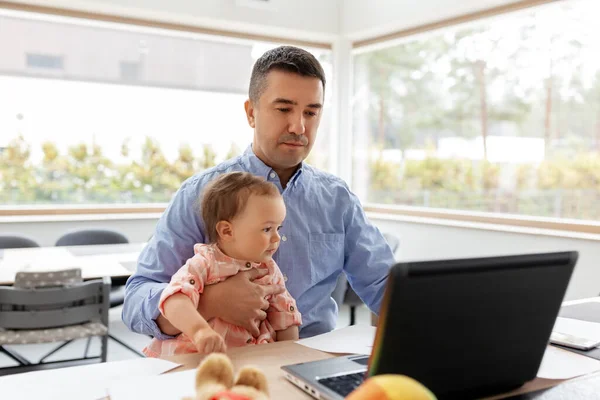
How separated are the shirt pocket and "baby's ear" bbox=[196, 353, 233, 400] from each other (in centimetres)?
89

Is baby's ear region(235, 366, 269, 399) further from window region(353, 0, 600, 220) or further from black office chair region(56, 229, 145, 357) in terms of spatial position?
window region(353, 0, 600, 220)

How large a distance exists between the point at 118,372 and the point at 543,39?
4115 millimetres

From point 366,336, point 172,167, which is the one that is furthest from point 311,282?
point 172,167

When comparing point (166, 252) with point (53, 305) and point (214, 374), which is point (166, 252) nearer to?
point (214, 374)

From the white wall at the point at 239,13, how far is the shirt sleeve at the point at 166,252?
3689 millimetres

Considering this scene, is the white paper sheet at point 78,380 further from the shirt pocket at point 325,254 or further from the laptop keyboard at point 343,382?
the shirt pocket at point 325,254

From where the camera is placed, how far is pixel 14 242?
13.3 ft

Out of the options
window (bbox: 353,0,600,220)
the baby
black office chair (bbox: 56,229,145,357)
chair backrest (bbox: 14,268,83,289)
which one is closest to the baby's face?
the baby

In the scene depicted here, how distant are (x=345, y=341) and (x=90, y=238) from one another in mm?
3324

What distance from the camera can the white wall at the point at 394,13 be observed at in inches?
183

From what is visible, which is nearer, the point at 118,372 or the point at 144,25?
the point at 118,372

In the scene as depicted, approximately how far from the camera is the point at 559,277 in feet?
3.27

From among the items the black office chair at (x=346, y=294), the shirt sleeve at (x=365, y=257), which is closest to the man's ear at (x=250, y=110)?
the shirt sleeve at (x=365, y=257)

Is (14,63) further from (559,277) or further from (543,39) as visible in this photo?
(559,277)
